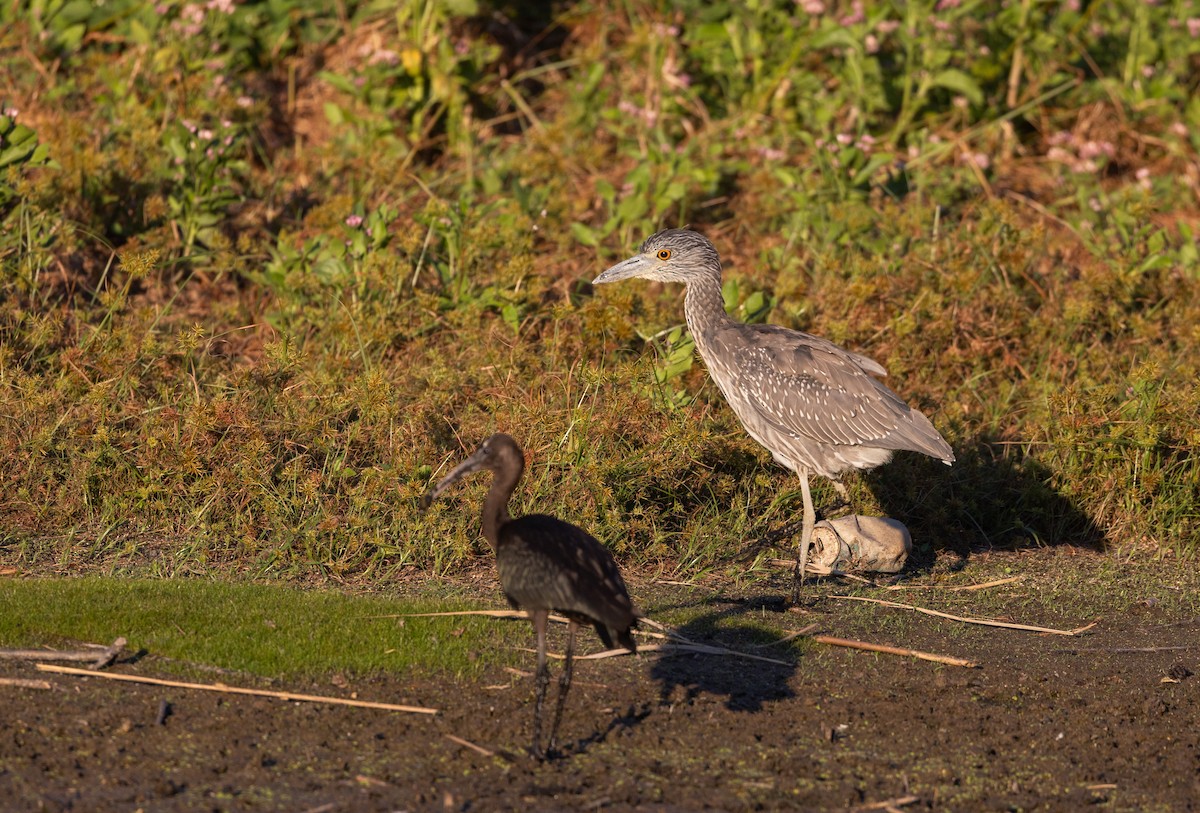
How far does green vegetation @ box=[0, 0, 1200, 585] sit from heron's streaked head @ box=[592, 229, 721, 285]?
0.59 m

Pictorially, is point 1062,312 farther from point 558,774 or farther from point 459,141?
point 558,774

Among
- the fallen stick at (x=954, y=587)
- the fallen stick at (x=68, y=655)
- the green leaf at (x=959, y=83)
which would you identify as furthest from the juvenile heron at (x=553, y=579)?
the green leaf at (x=959, y=83)

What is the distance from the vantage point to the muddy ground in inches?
217

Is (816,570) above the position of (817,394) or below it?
below

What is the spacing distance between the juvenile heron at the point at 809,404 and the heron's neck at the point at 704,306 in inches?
3.9

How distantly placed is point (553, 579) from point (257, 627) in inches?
79.6

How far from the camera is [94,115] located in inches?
510

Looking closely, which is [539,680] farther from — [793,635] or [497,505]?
[793,635]

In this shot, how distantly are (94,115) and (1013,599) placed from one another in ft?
29.4

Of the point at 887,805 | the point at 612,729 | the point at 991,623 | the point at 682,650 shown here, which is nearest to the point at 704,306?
the point at 991,623

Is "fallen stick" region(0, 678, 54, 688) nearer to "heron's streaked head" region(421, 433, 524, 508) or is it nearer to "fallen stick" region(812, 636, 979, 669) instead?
"heron's streaked head" region(421, 433, 524, 508)

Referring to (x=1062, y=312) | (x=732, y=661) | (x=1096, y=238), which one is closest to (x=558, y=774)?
(x=732, y=661)

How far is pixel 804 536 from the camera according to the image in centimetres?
887

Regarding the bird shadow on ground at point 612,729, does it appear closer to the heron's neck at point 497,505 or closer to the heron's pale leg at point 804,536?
the heron's neck at point 497,505
